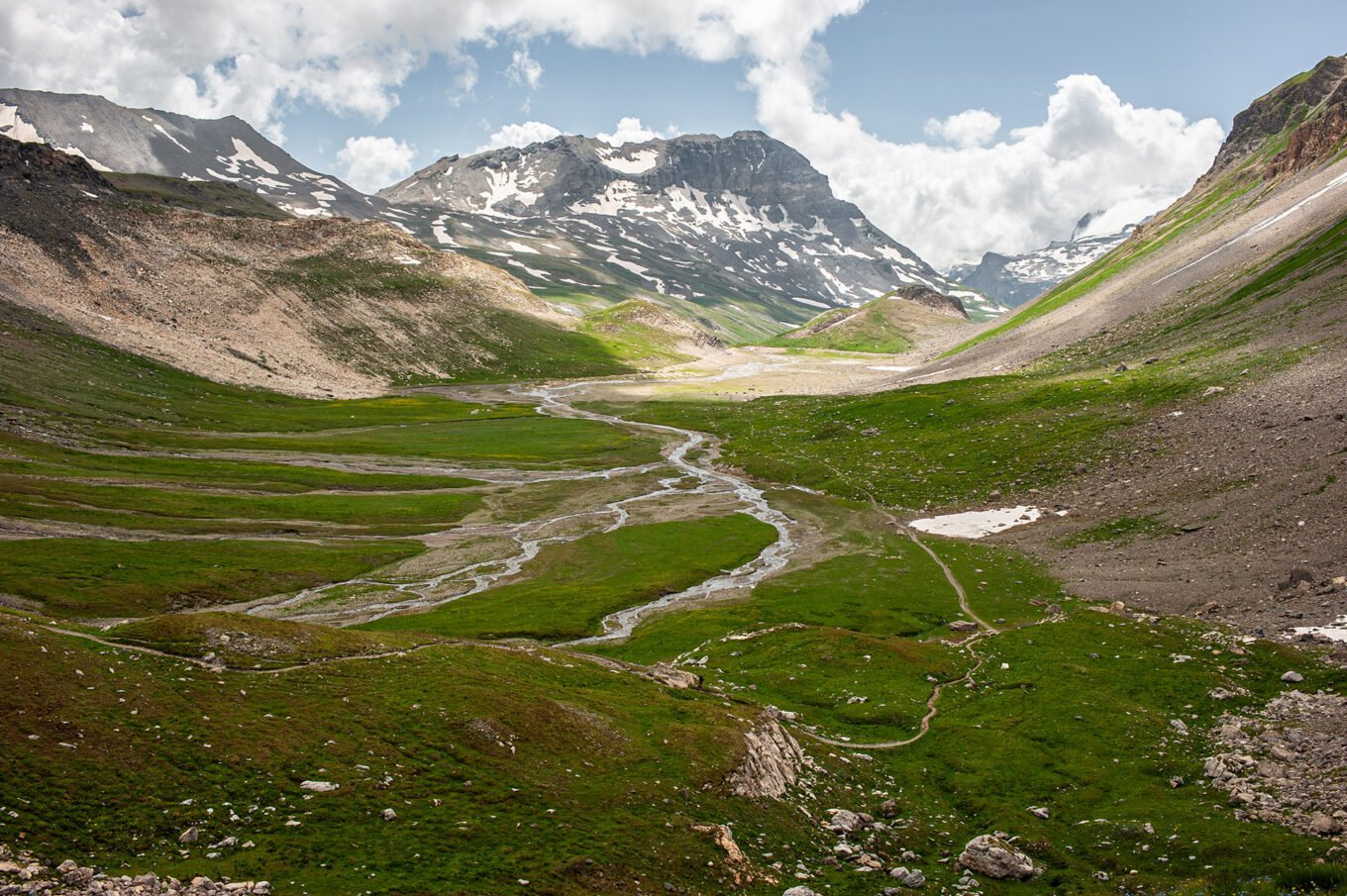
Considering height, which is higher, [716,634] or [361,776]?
[361,776]

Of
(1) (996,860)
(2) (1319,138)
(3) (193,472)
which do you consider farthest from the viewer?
(2) (1319,138)

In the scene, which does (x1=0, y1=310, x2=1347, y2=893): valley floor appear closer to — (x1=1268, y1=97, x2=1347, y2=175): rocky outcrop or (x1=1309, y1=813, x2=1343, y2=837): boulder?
(x1=1309, y1=813, x2=1343, y2=837): boulder

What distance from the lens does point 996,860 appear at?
29031 millimetres

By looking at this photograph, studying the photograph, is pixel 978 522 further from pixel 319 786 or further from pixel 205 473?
pixel 205 473

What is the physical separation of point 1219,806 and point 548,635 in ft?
147

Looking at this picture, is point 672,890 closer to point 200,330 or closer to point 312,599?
point 312,599

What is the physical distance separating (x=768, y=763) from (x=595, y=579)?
163 ft

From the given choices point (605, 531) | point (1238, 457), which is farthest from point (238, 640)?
point (1238, 457)

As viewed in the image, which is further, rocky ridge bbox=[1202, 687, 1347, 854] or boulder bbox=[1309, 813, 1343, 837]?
rocky ridge bbox=[1202, 687, 1347, 854]

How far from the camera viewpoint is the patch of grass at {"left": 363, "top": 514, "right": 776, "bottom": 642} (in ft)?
216

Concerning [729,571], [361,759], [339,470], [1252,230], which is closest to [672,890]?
[361,759]

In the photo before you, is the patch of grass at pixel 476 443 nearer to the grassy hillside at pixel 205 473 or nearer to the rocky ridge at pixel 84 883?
the grassy hillside at pixel 205 473

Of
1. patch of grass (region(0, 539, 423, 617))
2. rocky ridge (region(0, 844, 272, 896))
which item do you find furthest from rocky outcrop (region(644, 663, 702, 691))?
patch of grass (region(0, 539, 423, 617))

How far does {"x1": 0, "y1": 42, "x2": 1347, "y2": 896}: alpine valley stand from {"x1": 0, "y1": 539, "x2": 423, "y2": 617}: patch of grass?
37cm
